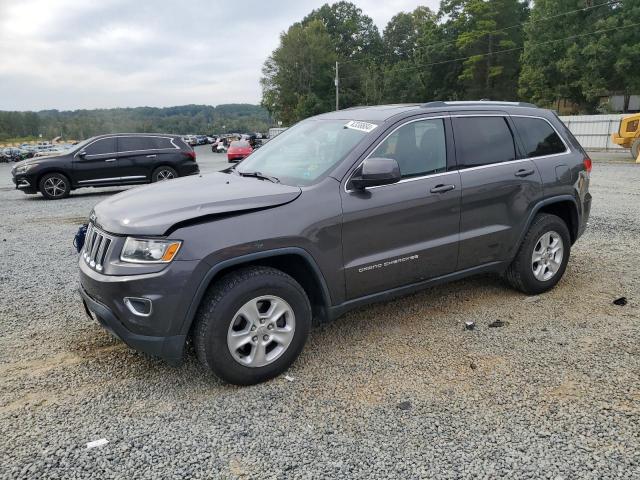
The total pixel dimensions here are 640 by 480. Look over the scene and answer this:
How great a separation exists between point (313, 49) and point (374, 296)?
78.0m

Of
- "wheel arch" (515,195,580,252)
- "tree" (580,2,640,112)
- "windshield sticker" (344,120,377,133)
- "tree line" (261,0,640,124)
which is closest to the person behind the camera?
"windshield sticker" (344,120,377,133)

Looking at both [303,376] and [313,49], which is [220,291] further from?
[313,49]

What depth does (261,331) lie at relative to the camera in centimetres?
315

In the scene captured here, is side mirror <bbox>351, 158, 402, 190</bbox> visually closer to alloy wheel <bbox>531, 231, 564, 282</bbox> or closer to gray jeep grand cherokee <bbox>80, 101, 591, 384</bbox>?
gray jeep grand cherokee <bbox>80, 101, 591, 384</bbox>

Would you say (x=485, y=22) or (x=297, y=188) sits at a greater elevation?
(x=485, y=22)

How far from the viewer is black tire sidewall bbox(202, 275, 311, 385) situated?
2975 mm

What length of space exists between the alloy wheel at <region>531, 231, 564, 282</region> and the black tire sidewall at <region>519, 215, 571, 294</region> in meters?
0.03

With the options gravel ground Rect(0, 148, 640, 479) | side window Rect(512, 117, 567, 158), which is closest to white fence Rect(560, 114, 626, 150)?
side window Rect(512, 117, 567, 158)

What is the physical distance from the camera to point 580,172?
15.8 feet

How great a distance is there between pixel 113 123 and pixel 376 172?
10532cm

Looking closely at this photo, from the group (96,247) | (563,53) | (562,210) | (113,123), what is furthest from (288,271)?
(113,123)

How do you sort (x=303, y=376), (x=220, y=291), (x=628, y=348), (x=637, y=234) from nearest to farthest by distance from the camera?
(x=220, y=291)
(x=303, y=376)
(x=628, y=348)
(x=637, y=234)

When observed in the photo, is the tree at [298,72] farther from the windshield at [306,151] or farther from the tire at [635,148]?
the windshield at [306,151]

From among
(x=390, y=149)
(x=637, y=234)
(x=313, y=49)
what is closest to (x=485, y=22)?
(x=313, y=49)
